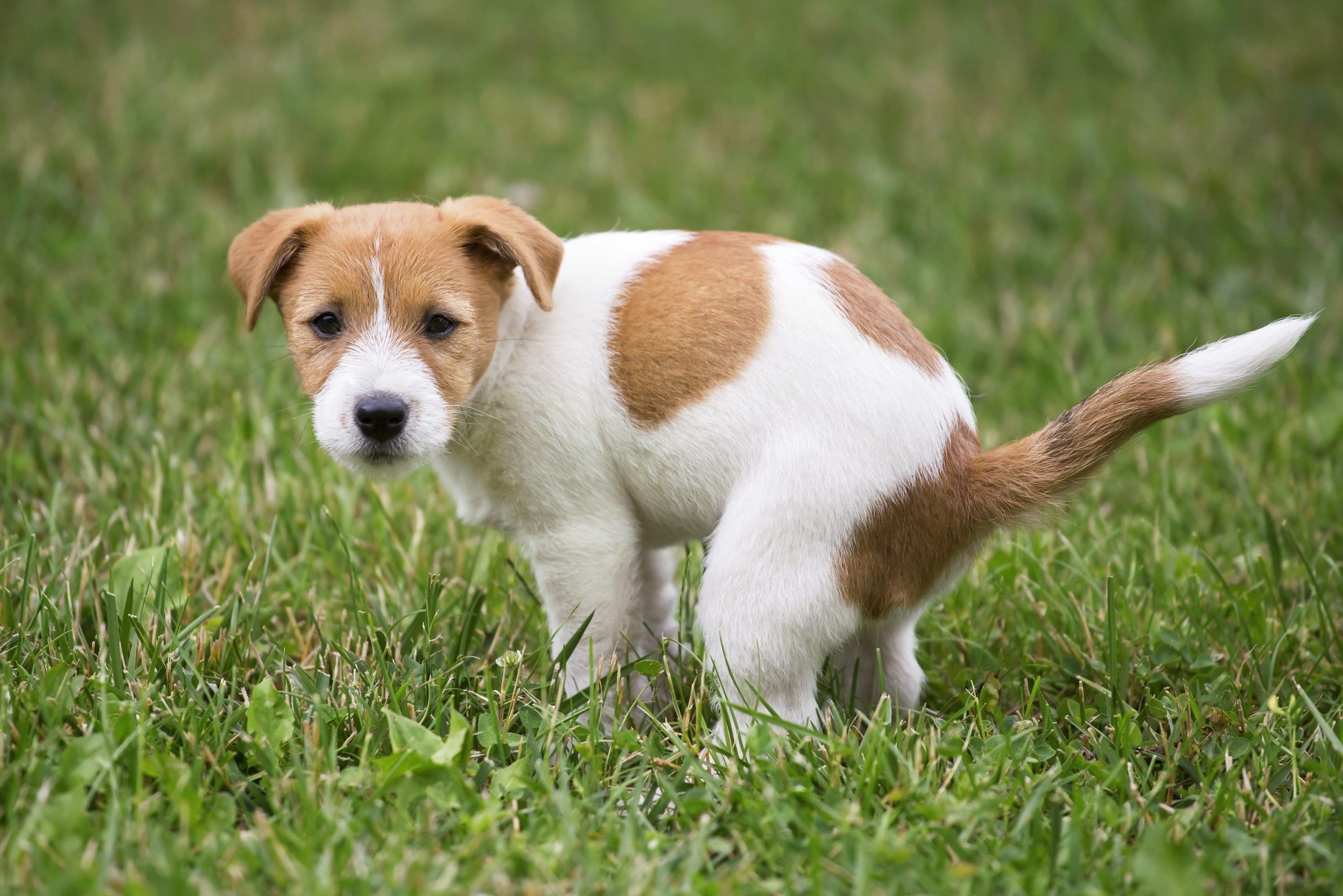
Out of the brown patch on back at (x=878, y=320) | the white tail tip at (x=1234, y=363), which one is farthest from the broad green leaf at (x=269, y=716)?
the white tail tip at (x=1234, y=363)

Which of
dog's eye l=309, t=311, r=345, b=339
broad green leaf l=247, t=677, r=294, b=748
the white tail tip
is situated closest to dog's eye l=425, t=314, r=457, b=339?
dog's eye l=309, t=311, r=345, b=339

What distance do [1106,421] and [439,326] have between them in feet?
5.39

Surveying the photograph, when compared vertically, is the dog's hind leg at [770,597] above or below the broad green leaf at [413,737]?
above

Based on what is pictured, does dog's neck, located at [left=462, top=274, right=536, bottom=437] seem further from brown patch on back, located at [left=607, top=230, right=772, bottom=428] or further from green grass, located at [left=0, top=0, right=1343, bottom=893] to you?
green grass, located at [left=0, top=0, right=1343, bottom=893]

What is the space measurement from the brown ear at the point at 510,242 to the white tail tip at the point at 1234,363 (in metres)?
1.52

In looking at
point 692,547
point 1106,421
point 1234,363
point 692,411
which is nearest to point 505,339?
point 692,411

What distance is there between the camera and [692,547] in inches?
160

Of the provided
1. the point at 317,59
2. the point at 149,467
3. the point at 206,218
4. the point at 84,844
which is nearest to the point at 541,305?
the point at 84,844

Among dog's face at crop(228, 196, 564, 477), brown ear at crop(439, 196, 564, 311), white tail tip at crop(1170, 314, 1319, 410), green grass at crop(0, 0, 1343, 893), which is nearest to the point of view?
green grass at crop(0, 0, 1343, 893)

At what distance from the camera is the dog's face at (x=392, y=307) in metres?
2.89

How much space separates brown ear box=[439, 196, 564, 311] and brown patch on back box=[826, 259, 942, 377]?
0.71 m

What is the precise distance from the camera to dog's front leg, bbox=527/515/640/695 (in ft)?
10.2

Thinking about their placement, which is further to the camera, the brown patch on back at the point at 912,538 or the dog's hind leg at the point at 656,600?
the dog's hind leg at the point at 656,600

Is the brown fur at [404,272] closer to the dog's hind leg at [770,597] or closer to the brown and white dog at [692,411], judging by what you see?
the brown and white dog at [692,411]
